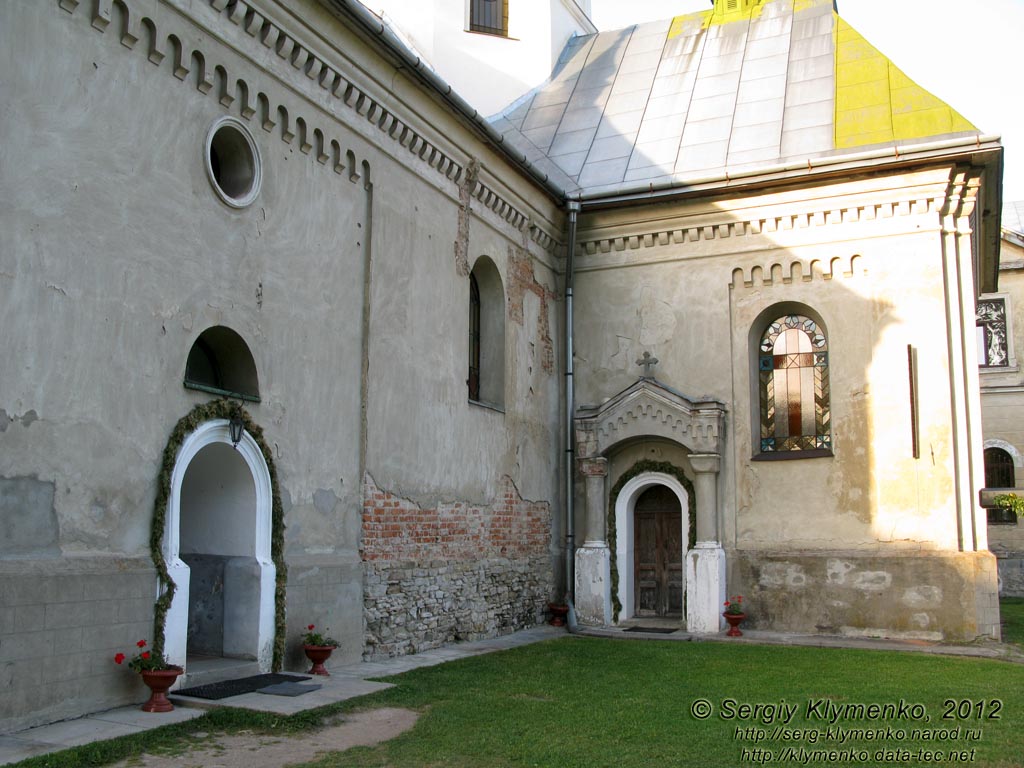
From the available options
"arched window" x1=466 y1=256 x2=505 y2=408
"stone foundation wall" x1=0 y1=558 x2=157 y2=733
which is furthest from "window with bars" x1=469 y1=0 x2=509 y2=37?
"stone foundation wall" x1=0 y1=558 x2=157 y2=733

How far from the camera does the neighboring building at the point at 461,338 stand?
762 centimetres

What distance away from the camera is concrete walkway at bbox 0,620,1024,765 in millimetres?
6664

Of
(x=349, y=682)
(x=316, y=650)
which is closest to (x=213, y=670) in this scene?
(x=316, y=650)

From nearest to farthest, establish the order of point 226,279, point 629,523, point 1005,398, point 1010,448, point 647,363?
1. point 226,279
2. point 647,363
3. point 629,523
4. point 1010,448
5. point 1005,398

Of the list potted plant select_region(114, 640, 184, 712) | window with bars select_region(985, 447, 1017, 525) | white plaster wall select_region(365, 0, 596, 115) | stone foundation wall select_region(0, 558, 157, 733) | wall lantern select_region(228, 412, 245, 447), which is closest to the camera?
stone foundation wall select_region(0, 558, 157, 733)

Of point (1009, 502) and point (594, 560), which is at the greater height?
point (1009, 502)

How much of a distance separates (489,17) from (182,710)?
1625 centimetres

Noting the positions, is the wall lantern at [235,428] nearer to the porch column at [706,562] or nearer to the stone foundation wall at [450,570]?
the stone foundation wall at [450,570]

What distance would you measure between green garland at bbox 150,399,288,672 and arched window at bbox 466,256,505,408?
518 cm

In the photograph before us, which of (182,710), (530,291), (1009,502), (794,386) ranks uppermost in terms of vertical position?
(530,291)

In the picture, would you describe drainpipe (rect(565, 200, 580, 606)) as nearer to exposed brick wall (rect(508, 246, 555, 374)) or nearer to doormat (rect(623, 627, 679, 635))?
exposed brick wall (rect(508, 246, 555, 374))

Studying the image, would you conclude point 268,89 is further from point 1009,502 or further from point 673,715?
point 1009,502

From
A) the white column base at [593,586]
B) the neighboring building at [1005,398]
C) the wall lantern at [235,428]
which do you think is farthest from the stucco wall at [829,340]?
the neighboring building at [1005,398]

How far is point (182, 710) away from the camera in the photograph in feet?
25.1
